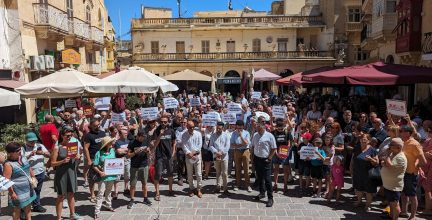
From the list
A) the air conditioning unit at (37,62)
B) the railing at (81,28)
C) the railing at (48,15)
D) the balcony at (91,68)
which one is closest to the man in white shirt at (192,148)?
the air conditioning unit at (37,62)

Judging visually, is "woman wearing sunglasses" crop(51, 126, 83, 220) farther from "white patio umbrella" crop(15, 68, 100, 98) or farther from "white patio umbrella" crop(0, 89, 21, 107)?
"white patio umbrella" crop(0, 89, 21, 107)

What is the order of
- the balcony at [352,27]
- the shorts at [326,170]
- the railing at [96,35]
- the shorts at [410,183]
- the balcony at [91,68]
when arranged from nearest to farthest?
the shorts at [410,183] → the shorts at [326,170] → the balcony at [91,68] → the railing at [96,35] → the balcony at [352,27]

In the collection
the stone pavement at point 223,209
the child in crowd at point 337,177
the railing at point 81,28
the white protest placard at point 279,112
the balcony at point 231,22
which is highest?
the balcony at point 231,22

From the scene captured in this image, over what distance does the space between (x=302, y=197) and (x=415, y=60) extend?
10347 mm

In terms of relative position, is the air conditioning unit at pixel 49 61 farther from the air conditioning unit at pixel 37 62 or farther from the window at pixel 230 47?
the window at pixel 230 47

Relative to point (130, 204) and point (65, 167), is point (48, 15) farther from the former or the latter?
point (130, 204)

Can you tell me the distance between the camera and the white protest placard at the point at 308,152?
8023 millimetres

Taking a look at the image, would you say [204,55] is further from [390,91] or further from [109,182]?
[109,182]

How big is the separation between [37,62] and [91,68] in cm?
834

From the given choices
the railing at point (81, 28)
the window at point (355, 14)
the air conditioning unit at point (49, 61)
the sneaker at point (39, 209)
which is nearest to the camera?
the sneaker at point (39, 209)

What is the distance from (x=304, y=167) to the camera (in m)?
8.52

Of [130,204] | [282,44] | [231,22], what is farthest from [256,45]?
[130,204]

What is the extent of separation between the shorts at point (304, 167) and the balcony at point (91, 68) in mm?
17898

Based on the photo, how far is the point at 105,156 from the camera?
7117mm
